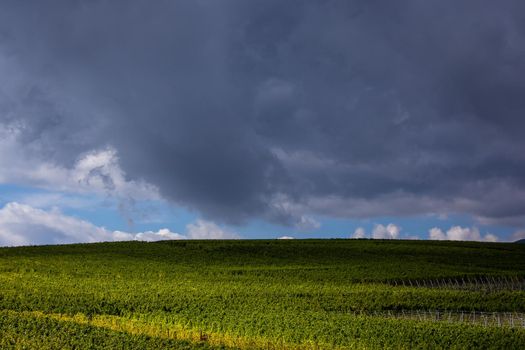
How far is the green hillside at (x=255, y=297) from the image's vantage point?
26672mm

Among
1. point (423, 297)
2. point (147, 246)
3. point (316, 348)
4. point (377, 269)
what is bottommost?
point (316, 348)

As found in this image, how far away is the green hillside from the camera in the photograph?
1050 inches

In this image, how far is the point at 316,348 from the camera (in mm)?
25500

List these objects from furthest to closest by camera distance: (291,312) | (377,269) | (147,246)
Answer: (147,246), (377,269), (291,312)

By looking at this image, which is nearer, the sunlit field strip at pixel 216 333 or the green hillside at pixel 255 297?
the sunlit field strip at pixel 216 333

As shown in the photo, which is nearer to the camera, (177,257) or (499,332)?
(499,332)

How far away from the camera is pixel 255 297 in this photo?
135 ft

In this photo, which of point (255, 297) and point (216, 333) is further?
point (255, 297)

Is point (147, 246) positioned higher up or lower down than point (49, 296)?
higher up

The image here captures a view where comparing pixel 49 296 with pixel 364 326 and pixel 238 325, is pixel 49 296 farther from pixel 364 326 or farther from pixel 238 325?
pixel 364 326

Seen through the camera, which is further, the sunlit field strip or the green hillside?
the green hillside

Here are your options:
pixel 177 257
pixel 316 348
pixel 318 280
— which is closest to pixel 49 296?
pixel 316 348

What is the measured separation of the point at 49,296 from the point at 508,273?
166 feet

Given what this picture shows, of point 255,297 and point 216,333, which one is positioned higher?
point 255,297
